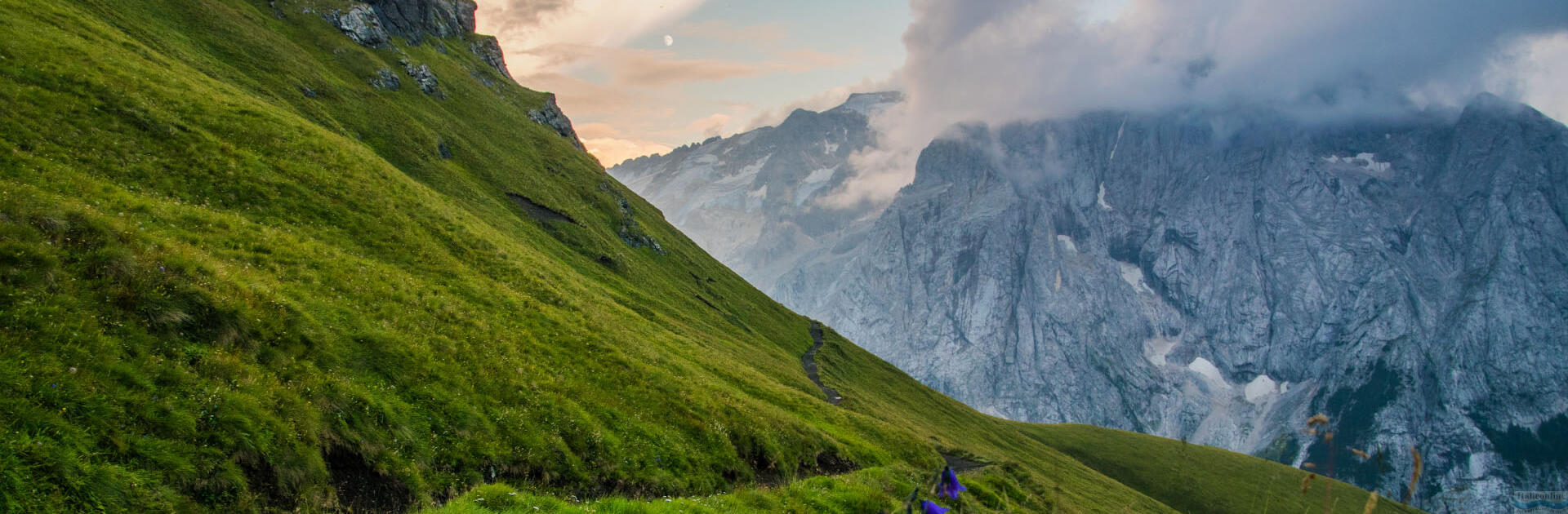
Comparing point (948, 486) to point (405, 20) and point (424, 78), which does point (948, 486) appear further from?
point (405, 20)

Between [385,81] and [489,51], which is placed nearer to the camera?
[385,81]

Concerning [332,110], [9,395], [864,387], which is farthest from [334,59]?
[9,395]

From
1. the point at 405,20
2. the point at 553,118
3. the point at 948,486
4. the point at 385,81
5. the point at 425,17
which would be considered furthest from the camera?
the point at 553,118

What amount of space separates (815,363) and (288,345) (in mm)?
85246

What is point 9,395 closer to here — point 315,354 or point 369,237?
point 315,354

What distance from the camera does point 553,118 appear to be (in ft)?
462

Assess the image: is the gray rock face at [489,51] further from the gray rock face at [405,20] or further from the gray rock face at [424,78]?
the gray rock face at [424,78]

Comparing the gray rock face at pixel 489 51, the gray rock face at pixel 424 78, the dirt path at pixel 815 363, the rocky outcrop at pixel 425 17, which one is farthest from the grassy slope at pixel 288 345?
the gray rock face at pixel 489 51

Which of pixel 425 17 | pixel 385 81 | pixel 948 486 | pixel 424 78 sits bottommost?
pixel 948 486

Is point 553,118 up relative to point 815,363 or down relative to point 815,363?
up

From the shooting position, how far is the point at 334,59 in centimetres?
8931

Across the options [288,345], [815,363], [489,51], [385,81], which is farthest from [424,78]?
[288,345]

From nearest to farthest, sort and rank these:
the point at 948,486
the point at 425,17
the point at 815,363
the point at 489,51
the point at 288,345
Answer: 1. the point at 948,486
2. the point at 288,345
3. the point at 815,363
4. the point at 425,17
5. the point at 489,51

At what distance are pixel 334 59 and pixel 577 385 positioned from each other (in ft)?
278
